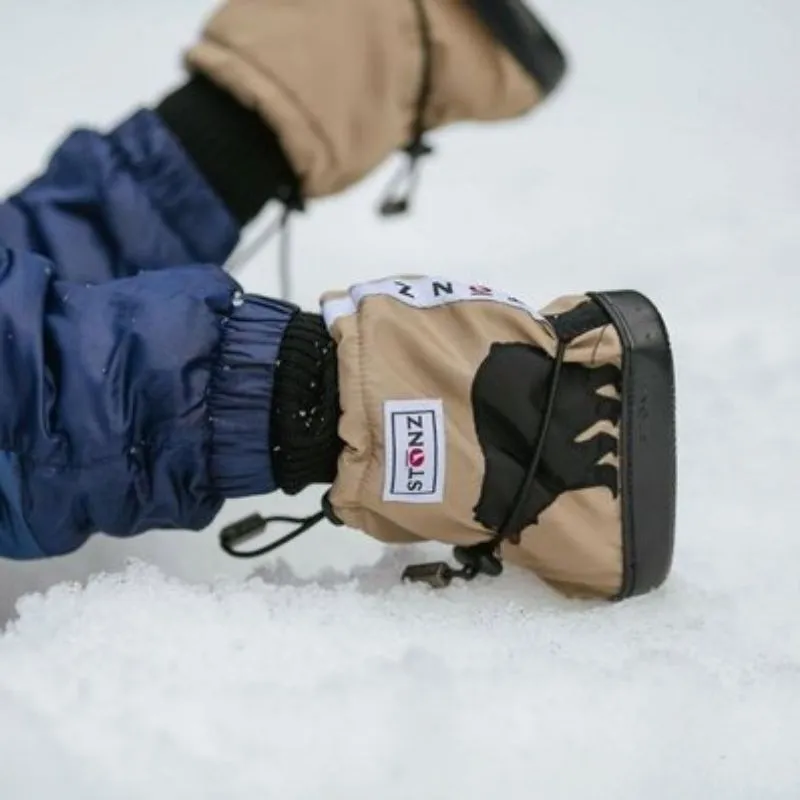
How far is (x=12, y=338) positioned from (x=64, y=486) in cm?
7

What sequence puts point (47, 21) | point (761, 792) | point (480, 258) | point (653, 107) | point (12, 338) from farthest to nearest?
point (47, 21) → point (653, 107) → point (480, 258) → point (12, 338) → point (761, 792)

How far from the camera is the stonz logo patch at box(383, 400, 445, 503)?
539 millimetres

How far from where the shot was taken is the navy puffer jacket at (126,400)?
20.7 inches

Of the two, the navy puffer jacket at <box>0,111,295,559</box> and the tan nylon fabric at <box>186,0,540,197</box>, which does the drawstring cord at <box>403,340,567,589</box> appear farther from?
the tan nylon fabric at <box>186,0,540,197</box>

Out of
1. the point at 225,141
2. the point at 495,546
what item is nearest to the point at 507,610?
the point at 495,546

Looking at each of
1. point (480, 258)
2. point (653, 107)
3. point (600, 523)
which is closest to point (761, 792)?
point (600, 523)

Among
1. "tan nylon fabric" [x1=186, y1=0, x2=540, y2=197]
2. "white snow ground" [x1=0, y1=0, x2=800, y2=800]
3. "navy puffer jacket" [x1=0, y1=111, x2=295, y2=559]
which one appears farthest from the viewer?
"tan nylon fabric" [x1=186, y1=0, x2=540, y2=197]

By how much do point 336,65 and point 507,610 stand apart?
12.4 inches

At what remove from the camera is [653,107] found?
116cm

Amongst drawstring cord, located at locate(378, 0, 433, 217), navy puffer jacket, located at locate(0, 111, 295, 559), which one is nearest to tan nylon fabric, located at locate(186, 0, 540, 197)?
drawstring cord, located at locate(378, 0, 433, 217)

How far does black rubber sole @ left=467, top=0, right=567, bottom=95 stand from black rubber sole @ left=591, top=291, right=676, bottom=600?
22cm

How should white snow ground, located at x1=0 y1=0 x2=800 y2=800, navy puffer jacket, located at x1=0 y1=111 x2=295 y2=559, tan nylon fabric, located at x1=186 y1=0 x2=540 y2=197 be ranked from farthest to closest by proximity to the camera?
1. tan nylon fabric, located at x1=186 y1=0 x2=540 y2=197
2. navy puffer jacket, located at x1=0 y1=111 x2=295 y2=559
3. white snow ground, located at x1=0 y1=0 x2=800 y2=800

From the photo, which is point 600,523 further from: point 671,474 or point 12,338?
point 12,338

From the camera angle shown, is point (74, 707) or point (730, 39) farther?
point (730, 39)
